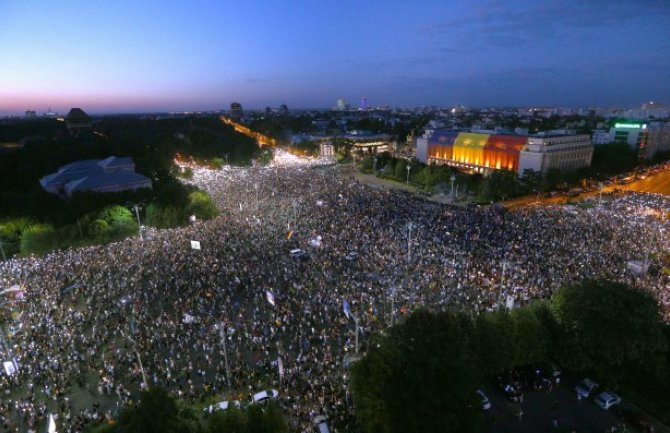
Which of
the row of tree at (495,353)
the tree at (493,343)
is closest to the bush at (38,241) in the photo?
the row of tree at (495,353)

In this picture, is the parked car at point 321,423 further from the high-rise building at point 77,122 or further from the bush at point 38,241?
the high-rise building at point 77,122

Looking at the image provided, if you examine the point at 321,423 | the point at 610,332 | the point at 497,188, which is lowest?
the point at 321,423

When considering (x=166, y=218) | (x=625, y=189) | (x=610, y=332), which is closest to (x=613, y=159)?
(x=625, y=189)

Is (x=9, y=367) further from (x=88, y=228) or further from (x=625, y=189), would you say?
(x=625, y=189)

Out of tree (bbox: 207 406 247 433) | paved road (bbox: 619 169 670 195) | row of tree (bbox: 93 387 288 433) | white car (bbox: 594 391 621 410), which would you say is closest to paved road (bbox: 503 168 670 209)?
paved road (bbox: 619 169 670 195)

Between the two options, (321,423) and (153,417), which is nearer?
(153,417)

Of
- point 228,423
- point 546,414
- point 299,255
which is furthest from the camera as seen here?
point 299,255

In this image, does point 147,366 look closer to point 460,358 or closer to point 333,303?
point 333,303
